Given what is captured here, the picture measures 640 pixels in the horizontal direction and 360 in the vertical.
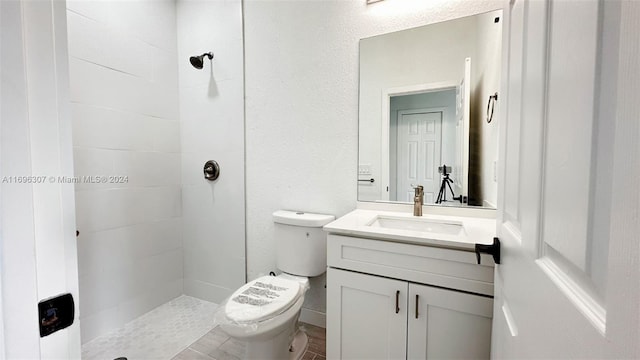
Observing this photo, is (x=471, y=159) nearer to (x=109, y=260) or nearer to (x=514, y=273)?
(x=514, y=273)

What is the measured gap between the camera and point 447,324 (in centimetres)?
108

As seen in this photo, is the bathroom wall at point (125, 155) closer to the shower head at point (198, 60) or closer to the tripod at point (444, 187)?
the shower head at point (198, 60)

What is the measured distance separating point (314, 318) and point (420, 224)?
1.00 m

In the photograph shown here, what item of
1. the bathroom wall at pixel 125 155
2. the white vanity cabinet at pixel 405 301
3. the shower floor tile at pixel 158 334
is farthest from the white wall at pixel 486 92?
the bathroom wall at pixel 125 155

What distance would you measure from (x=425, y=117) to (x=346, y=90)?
0.50m

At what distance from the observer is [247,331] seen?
3.87ft

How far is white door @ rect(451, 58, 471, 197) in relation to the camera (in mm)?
1416

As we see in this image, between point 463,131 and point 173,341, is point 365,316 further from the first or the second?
point 173,341

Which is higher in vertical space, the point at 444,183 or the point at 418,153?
the point at 418,153

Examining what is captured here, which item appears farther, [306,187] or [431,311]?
[306,187]

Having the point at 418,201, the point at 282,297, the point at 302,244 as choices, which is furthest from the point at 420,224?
the point at 282,297

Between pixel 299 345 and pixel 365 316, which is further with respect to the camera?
pixel 299 345

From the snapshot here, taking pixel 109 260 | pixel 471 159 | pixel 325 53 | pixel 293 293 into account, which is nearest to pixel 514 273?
pixel 471 159

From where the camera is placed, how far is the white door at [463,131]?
1.42 metres
